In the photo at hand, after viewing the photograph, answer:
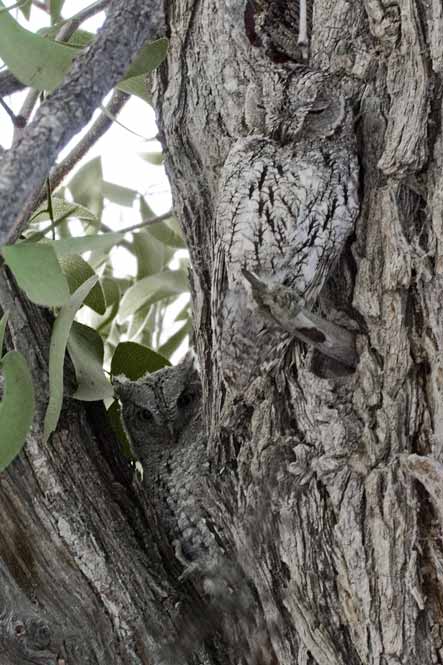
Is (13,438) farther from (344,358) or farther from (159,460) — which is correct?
(159,460)

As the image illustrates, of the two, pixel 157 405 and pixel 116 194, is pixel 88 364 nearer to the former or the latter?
pixel 157 405

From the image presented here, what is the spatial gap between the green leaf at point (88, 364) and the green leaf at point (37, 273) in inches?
8.5

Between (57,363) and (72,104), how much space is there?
0.28 m

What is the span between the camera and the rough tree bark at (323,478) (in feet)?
2.43

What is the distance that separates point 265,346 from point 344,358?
2.9 inches

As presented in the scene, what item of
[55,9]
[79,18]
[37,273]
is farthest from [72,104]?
[79,18]

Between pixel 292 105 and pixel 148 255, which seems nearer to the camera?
pixel 292 105

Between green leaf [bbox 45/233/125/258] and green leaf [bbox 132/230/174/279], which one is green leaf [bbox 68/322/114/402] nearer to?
green leaf [bbox 45/233/125/258]

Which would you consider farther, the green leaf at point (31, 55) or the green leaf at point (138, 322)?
the green leaf at point (138, 322)

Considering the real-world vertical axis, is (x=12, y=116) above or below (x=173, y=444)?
above

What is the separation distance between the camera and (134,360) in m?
1.18

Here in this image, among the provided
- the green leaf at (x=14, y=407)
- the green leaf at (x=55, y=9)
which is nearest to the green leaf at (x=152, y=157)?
the green leaf at (x=55, y=9)

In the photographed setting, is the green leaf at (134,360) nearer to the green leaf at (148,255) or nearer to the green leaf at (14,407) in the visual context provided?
the green leaf at (148,255)

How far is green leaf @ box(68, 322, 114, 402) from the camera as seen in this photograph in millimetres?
890
